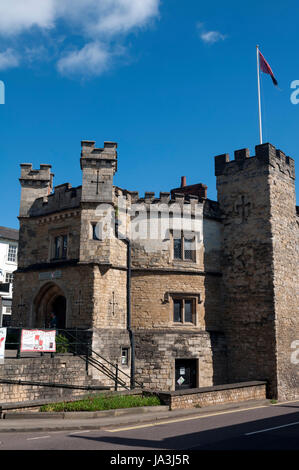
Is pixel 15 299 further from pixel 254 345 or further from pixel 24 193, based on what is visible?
pixel 254 345

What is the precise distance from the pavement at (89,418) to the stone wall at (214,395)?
0.38 meters

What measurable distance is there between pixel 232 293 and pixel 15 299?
1121 centimetres

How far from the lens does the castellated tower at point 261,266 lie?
22500 millimetres

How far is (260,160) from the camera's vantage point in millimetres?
24438

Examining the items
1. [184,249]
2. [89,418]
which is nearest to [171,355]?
[184,249]

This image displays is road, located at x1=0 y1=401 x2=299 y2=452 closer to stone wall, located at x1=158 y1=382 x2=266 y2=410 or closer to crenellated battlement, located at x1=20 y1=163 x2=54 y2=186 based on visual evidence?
stone wall, located at x1=158 y1=382 x2=266 y2=410

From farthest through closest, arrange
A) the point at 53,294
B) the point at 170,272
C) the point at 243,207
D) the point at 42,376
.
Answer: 1. the point at 243,207
2. the point at 170,272
3. the point at 53,294
4. the point at 42,376

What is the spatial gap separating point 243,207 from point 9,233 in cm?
2648

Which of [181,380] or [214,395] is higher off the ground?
[181,380]

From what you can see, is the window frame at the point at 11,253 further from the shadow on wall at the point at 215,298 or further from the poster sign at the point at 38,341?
the poster sign at the point at 38,341

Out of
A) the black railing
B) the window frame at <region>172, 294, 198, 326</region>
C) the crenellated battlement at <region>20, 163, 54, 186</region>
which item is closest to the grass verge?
the black railing

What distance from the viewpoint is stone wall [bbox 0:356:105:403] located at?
1608 centimetres

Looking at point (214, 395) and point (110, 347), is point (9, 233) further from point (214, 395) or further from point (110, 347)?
point (214, 395)

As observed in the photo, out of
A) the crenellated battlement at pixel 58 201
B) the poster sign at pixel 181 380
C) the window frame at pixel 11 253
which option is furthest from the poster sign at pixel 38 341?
the window frame at pixel 11 253
